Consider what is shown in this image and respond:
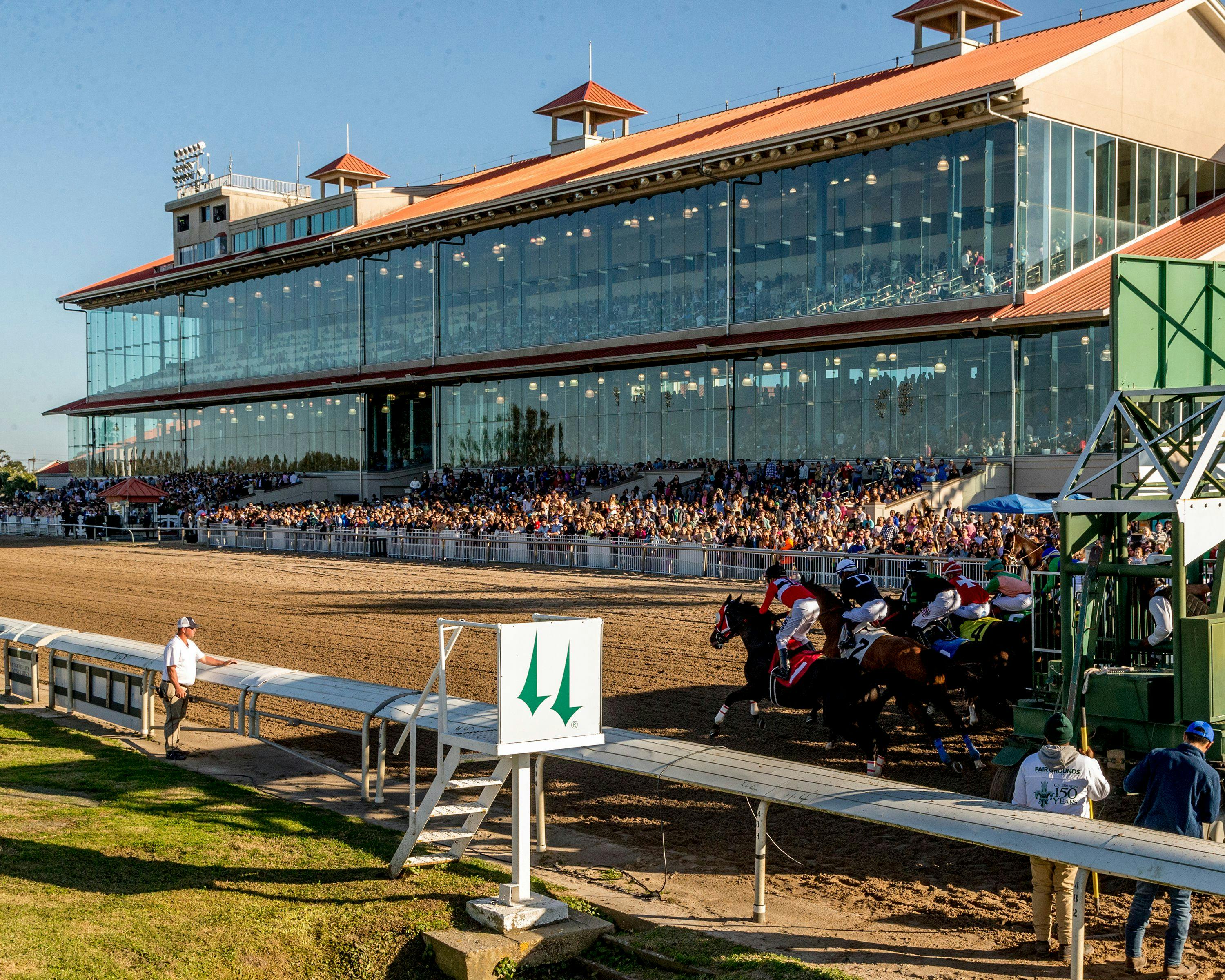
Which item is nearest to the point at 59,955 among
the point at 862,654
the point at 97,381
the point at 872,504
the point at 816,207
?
the point at 862,654

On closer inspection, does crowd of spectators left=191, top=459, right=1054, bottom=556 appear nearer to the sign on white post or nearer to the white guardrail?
the white guardrail

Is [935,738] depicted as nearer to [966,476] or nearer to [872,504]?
[872,504]

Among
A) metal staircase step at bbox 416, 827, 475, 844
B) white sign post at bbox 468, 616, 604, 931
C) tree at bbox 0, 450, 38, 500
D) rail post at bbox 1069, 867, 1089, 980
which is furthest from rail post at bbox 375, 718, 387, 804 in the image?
tree at bbox 0, 450, 38, 500

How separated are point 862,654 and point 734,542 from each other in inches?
569

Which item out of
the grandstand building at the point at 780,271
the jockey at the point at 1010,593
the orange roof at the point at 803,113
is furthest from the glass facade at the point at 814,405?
the jockey at the point at 1010,593

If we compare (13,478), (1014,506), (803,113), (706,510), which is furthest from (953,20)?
(13,478)

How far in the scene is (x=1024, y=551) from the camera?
1812 cm

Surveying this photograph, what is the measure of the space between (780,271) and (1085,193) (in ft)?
27.9

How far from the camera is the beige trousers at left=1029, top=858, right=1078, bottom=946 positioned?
666 cm

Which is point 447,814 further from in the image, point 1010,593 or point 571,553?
point 571,553

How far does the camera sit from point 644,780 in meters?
10.5

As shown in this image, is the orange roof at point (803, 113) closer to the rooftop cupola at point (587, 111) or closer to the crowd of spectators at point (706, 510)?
the rooftop cupola at point (587, 111)

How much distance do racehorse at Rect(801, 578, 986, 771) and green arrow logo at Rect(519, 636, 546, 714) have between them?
4.54 meters

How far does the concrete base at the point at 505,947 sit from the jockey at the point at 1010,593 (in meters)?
7.22
